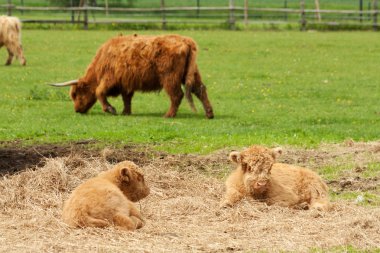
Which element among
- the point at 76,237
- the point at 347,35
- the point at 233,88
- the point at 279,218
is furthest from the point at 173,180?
the point at 347,35

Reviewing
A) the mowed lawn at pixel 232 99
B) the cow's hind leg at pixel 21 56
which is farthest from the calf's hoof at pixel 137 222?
the cow's hind leg at pixel 21 56

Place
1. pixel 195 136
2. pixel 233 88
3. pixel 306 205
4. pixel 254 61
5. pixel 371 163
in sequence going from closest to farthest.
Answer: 1. pixel 306 205
2. pixel 371 163
3. pixel 195 136
4. pixel 233 88
5. pixel 254 61

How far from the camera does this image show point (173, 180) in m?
10.9

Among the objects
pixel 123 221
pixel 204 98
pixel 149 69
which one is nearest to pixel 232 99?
pixel 204 98

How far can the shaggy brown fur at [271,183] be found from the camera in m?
9.23

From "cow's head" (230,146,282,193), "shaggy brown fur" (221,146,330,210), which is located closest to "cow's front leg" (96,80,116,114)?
"shaggy brown fur" (221,146,330,210)

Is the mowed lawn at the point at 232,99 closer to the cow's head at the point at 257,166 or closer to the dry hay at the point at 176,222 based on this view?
the dry hay at the point at 176,222

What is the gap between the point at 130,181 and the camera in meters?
8.88

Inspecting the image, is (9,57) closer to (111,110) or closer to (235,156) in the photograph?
(111,110)

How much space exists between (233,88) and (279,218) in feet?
45.1

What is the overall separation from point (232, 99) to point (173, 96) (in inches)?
121

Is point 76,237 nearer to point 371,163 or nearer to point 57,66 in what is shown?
point 371,163

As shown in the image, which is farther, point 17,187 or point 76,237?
point 17,187

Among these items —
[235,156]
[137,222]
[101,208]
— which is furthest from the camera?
[235,156]
